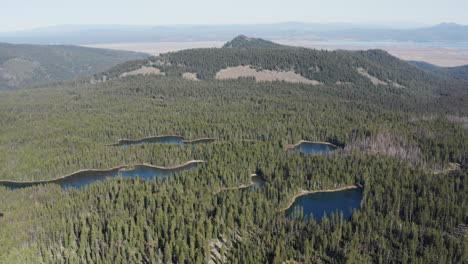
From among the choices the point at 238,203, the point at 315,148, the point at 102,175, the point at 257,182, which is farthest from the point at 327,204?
the point at 102,175

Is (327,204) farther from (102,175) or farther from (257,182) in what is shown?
(102,175)

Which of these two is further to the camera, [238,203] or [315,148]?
[315,148]

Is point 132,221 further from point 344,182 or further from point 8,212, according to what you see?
point 344,182

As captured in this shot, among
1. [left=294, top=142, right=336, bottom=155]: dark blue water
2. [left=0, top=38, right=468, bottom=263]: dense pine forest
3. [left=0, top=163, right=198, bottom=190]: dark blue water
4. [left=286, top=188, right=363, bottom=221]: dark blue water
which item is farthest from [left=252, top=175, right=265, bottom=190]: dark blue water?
[left=294, top=142, right=336, bottom=155]: dark blue water

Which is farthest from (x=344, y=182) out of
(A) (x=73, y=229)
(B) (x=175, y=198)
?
(A) (x=73, y=229)

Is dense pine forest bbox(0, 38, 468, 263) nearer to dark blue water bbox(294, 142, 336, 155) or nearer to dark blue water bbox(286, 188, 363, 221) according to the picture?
dark blue water bbox(286, 188, 363, 221)

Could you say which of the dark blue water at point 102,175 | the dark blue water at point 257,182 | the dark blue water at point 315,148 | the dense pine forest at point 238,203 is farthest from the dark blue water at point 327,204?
the dark blue water at point 102,175
